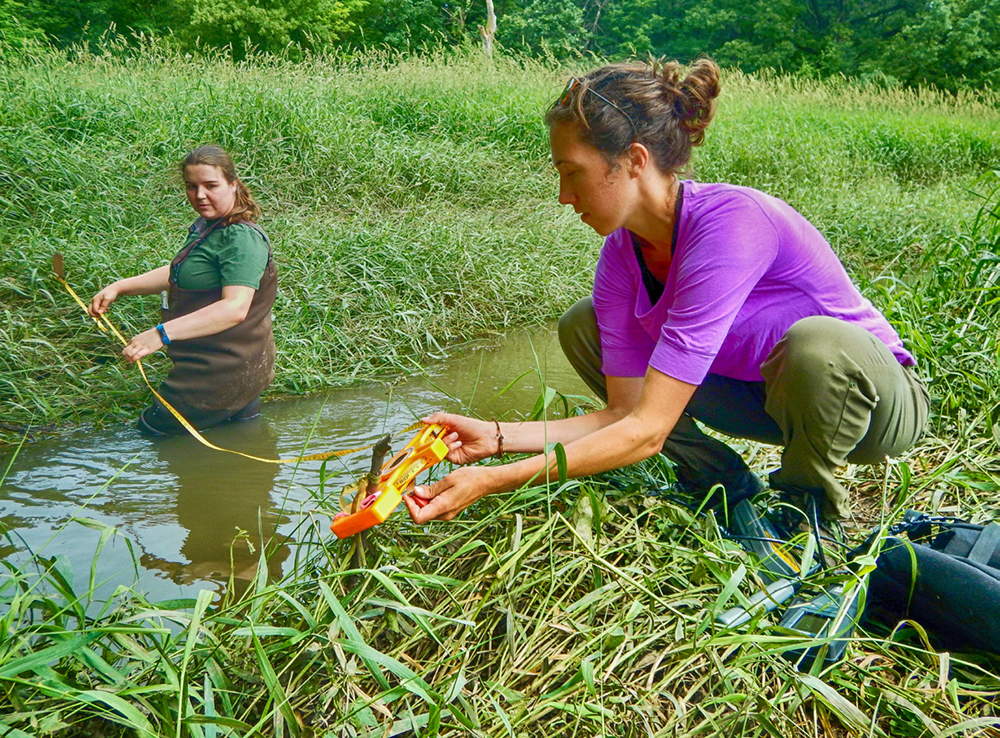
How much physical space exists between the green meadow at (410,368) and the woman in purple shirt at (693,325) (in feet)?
0.66

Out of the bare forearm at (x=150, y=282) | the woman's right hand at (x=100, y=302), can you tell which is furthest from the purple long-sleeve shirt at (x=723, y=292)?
the bare forearm at (x=150, y=282)

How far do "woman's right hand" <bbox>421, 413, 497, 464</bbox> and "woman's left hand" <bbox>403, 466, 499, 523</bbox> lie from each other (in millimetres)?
209

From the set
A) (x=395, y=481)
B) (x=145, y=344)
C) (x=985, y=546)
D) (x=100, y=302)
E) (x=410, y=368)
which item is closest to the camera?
(x=395, y=481)

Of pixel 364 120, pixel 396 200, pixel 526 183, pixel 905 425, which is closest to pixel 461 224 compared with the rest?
pixel 396 200

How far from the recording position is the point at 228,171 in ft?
12.0

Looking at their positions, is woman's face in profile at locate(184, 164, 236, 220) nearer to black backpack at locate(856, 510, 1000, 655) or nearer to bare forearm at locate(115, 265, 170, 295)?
bare forearm at locate(115, 265, 170, 295)

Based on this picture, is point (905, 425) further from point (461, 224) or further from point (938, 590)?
point (461, 224)

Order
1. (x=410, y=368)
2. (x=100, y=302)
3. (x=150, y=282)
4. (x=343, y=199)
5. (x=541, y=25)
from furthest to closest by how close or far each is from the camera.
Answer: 1. (x=541, y=25)
2. (x=343, y=199)
3. (x=410, y=368)
4. (x=150, y=282)
5. (x=100, y=302)

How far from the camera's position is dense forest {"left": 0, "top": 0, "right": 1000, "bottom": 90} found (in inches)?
708

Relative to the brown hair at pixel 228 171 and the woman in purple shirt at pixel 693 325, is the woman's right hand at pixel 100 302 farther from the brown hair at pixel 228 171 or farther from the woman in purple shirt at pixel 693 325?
the woman in purple shirt at pixel 693 325

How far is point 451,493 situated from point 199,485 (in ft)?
6.17

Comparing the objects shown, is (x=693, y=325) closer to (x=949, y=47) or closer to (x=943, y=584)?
(x=943, y=584)

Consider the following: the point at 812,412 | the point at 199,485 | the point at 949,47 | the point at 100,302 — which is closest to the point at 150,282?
the point at 100,302

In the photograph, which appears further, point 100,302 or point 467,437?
point 100,302
